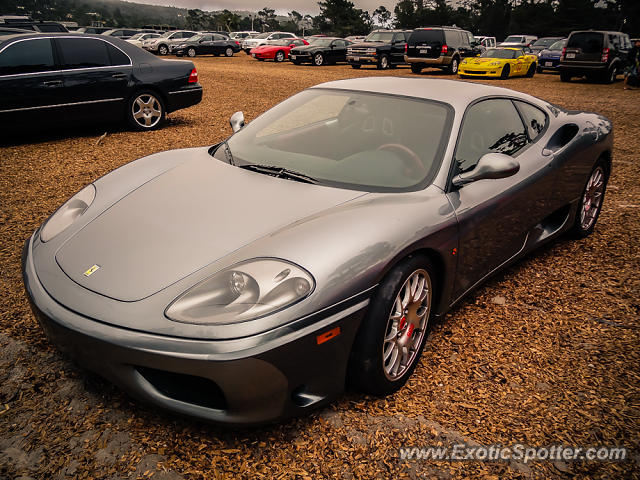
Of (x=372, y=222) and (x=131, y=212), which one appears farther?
(x=131, y=212)

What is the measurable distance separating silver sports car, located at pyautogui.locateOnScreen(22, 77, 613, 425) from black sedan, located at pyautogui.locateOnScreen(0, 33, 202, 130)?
4.66m

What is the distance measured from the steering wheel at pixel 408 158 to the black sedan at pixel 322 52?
69.8ft

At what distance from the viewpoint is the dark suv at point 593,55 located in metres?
16.9

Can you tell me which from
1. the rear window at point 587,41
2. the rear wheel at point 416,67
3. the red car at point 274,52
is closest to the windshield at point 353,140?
the rear window at point 587,41

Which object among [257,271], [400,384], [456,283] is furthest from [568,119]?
[257,271]

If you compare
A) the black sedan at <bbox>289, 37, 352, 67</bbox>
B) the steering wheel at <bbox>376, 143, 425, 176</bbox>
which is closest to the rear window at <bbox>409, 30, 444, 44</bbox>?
the black sedan at <bbox>289, 37, 352, 67</bbox>

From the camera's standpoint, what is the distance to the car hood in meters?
2.09

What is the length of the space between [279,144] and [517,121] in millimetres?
1668

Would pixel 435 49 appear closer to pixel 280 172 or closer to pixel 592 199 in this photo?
pixel 592 199

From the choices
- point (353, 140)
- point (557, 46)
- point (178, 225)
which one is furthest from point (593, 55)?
point (178, 225)

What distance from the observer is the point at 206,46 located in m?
29.4

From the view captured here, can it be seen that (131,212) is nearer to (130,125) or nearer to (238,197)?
(238,197)

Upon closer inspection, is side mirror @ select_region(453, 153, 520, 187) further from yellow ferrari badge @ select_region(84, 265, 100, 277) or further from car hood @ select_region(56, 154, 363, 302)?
yellow ferrari badge @ select_region(84, 265, 100, 277)

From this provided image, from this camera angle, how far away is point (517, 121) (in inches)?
136
